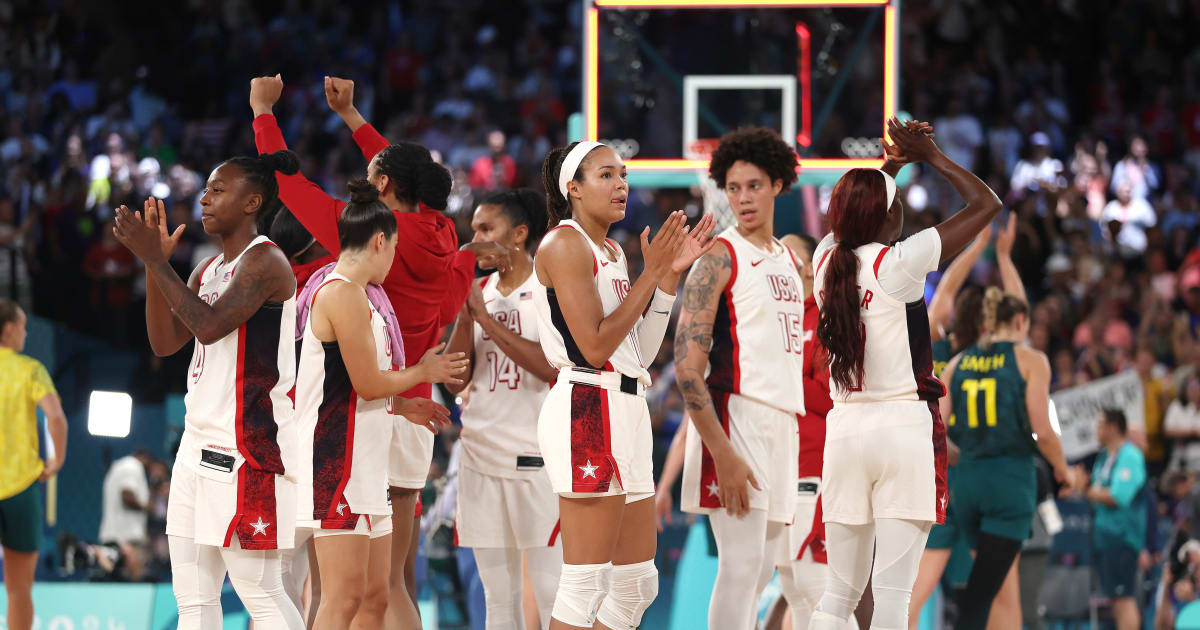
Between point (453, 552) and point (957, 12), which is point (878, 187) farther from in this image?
point (957, 12)

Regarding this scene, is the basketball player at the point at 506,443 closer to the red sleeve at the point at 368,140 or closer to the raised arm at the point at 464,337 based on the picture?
the raised arm at the point at 464,337

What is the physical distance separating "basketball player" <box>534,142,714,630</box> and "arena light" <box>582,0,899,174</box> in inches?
168

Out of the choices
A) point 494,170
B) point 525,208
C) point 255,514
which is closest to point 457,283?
point 525,208

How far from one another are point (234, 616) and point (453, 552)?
147cm

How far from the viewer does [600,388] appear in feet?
16.0

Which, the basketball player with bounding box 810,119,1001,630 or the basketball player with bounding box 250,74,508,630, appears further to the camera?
the basketball player with bounding box 250,74,508,630

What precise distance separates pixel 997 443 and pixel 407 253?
151 inches

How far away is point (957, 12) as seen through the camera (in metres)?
17.8

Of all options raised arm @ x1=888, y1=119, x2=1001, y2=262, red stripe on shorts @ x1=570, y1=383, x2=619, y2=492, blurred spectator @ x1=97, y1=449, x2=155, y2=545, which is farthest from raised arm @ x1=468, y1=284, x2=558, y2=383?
blurred spectator @ x1=97, y1=449, x2=155, y2=545

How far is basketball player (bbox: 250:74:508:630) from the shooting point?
5.65 metres

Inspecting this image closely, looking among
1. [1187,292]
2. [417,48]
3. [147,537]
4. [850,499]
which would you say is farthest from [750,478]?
[417,48]

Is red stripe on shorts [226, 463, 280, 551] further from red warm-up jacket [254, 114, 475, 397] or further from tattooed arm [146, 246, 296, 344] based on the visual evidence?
red warm-up jacket [254, 114, 475, 397]

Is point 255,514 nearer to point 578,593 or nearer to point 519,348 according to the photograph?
point 578,593

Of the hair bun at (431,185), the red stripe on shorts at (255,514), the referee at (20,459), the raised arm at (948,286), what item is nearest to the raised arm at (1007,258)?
the raised arm at (948,286)
